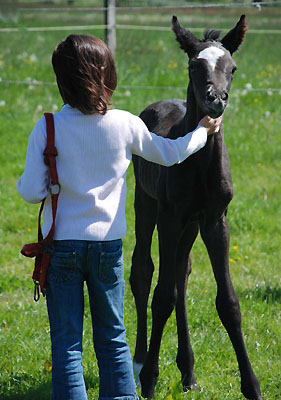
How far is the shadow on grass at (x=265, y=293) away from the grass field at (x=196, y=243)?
0.01 meters

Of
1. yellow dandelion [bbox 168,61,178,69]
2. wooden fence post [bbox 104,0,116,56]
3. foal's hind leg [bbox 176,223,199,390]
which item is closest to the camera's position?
foal's hind leg [bbox 176,223,199,390]

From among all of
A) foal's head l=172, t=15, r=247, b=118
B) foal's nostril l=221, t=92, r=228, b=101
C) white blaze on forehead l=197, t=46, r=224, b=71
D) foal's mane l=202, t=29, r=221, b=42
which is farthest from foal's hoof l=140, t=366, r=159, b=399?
foal's mane l=202, t=29, r=221, b=42

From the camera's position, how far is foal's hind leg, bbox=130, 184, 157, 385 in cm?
443

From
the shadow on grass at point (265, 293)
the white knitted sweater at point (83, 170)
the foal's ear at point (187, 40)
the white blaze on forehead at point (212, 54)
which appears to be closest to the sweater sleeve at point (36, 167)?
the white knitted sweater at point (83, 170)

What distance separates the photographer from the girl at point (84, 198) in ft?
9.77

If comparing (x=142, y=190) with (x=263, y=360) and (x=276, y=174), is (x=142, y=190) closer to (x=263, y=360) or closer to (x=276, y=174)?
(x=263, y=360)

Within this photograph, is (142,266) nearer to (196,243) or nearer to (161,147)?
(161,147)

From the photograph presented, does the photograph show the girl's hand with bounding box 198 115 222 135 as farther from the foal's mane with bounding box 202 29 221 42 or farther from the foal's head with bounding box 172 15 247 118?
the foal's mane with bounding box 202 29 221 42

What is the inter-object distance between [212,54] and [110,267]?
1218 millimetres

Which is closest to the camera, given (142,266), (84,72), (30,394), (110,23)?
(84,72)

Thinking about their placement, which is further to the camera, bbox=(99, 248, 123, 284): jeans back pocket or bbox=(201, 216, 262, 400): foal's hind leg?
bbox=(201, 216, 262, 400): foal's hind leg

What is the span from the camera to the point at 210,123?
3.46m

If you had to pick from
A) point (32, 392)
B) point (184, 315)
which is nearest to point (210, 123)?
point (184, 315)

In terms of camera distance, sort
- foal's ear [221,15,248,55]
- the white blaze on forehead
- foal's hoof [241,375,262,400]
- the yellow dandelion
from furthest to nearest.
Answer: the yellow dandelion → foal's hoof [241,375,262,400] → foal's ear [221,15,248,55] → the white blaze on forehead
